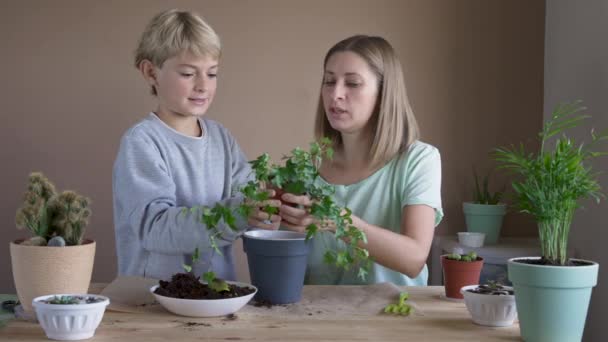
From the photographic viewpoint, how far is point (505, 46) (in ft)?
11.1

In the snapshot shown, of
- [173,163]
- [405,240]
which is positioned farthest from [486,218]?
[173,163]

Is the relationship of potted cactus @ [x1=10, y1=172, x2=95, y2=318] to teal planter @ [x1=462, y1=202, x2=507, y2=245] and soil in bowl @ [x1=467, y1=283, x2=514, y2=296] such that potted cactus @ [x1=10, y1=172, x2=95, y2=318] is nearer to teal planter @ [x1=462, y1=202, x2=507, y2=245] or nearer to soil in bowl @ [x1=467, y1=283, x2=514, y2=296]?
soil in bowl @ [x1=467, y1=283, x2=514, y2=296]

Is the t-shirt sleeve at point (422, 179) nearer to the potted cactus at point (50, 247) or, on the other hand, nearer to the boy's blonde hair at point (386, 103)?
the boy's blonde hair at point (386, 103)

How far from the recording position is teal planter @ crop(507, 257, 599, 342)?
1240 millimetres

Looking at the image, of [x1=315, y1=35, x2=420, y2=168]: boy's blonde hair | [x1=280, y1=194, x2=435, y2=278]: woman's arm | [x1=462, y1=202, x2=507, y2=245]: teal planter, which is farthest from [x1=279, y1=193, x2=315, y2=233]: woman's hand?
[x1=462, y1=202, x2=507, y2=245]: teal planter

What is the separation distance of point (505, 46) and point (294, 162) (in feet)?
7.32

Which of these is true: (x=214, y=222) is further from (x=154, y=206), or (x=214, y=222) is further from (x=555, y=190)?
(x=555, y=190)

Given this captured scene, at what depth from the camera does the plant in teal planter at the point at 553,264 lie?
1.25m

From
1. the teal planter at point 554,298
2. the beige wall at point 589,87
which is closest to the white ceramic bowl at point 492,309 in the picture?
the teal planter at point 554,298

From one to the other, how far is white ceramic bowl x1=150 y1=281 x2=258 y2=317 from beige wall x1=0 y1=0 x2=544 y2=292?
6.38 feet

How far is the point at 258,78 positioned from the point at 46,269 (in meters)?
2.12

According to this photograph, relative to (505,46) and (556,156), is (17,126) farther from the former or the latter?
(556,156)

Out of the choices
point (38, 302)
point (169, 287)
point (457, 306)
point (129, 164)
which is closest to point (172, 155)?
point (129, 164)

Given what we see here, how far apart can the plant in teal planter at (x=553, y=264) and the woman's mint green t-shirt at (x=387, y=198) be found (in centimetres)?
69
